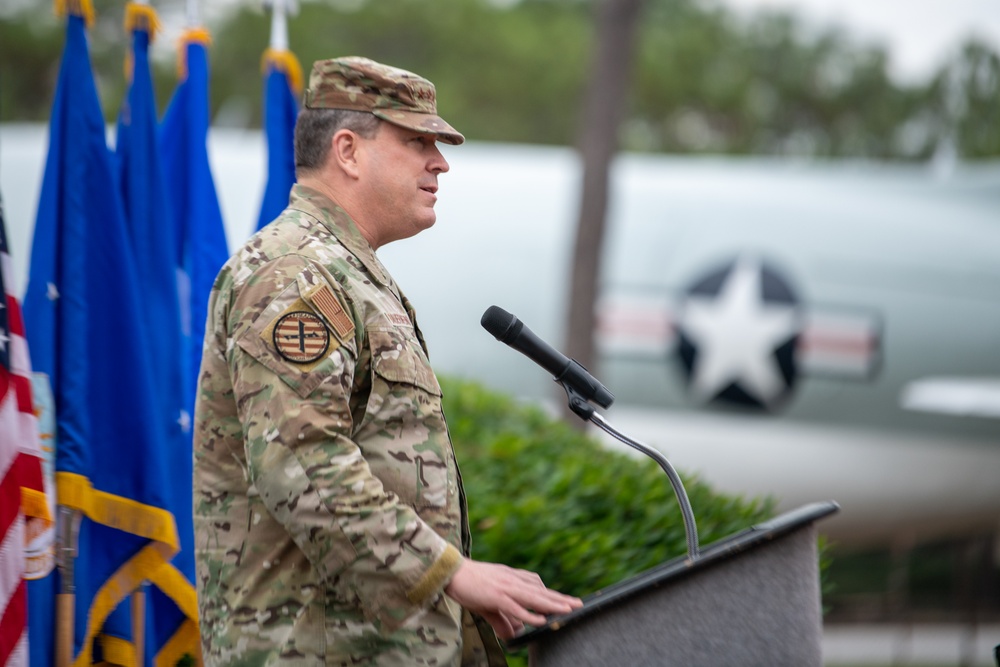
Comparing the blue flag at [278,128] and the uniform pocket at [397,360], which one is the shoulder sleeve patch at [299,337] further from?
the blue flag at [278,128]

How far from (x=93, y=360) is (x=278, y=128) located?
4.28 ft

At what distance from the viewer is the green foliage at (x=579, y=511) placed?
374 centimetres

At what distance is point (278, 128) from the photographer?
4.29m

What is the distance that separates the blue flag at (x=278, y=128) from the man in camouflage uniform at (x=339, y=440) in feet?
6.58

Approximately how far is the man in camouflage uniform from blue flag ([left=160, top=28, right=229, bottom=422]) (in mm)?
1836

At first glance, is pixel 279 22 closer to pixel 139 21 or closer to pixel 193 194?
pixel 139 21

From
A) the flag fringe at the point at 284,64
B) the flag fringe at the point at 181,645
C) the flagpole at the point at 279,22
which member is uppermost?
the flagpole at the point at 279,22

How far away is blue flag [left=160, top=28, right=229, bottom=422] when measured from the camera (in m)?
4.00

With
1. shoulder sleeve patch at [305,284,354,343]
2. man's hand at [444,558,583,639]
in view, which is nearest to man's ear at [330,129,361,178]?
shoulder sleeve patch at [305,284,354,343]

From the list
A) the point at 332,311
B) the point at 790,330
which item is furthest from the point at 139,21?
the point at 790,330

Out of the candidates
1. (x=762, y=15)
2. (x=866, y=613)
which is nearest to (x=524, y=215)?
(x=866, y=613)

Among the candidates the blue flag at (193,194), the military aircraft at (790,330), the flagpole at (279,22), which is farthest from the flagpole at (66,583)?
the military aircraft at (790,330)

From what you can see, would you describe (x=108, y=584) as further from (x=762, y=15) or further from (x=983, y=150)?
(x=762, y=15)

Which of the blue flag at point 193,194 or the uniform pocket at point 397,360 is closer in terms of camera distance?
the uniform pocket at point 397,360
